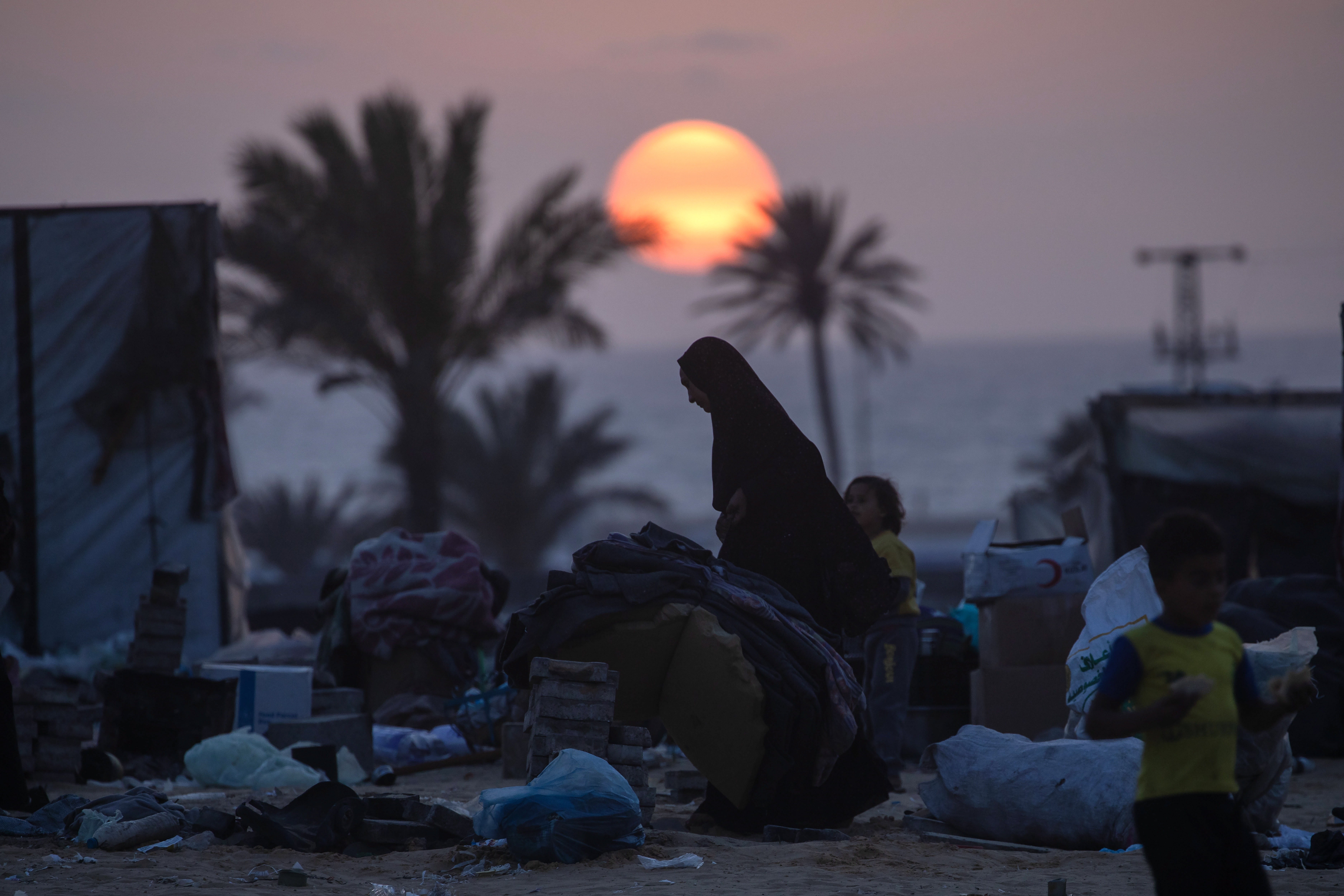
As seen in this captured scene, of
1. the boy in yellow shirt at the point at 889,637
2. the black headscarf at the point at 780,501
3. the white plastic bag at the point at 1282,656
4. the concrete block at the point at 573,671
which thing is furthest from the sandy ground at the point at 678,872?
the boy in yellow shirt at the point at 889,637

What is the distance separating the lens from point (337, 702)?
7.89m

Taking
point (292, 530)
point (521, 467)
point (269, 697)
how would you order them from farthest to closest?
point (292, 530)
point (521, 467)
point (269, 697)

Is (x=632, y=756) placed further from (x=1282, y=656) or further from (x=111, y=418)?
Answer: (x=111, y=418)

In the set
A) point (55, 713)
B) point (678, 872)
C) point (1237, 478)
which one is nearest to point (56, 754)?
point (55, 713)

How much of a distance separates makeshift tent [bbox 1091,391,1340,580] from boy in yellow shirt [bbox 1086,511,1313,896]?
9564mm

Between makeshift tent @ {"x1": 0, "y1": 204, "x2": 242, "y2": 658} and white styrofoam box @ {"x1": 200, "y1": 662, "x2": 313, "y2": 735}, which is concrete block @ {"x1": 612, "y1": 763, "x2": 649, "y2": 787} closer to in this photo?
white styrofoam box @ {"x1": 200, "y1": 662, "x2": 313, "y2": 735}

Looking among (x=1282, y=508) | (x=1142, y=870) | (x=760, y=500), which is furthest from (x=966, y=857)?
(x=1282, y=508)

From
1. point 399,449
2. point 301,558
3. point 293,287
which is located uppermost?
point 293,287

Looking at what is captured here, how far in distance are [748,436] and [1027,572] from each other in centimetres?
241

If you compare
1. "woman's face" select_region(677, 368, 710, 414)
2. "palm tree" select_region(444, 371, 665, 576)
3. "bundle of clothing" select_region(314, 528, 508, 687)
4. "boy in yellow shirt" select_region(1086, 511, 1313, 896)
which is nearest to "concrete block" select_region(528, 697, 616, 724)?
"woman's face" select_region(677, 368, 710, 414)

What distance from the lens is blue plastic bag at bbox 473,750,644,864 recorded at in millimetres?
4531

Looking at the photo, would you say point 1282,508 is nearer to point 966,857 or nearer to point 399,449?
point 966,857

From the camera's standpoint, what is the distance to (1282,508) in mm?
12328

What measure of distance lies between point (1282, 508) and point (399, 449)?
1081cm
